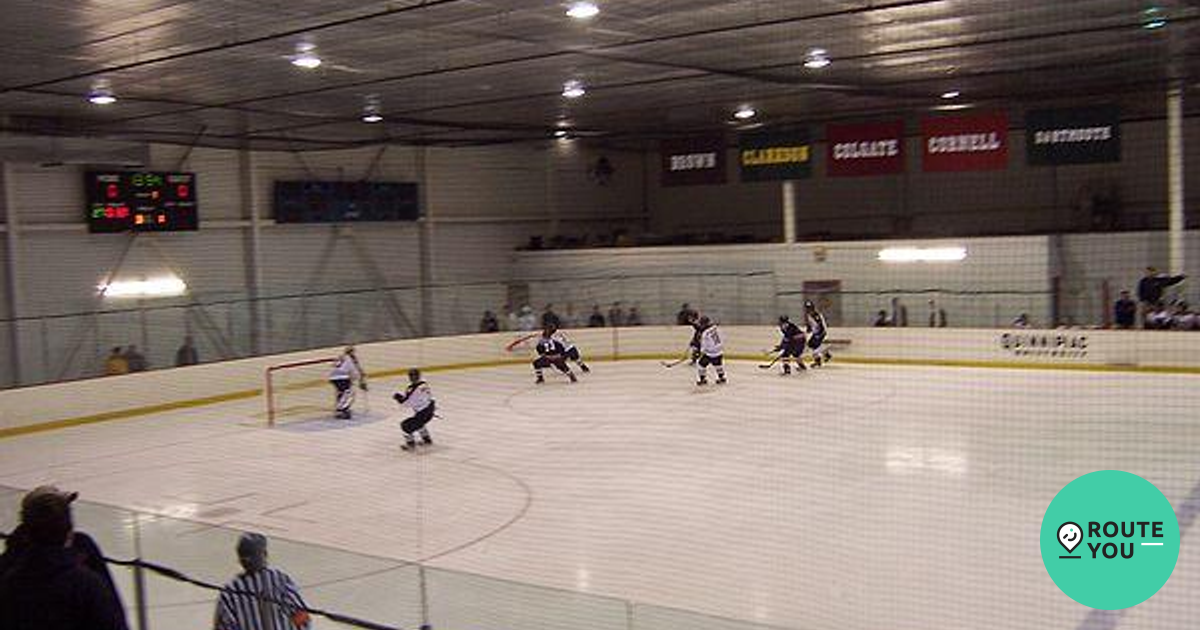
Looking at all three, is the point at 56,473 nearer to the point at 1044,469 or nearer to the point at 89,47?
the point at 89,47

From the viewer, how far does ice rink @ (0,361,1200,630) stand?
245 inches

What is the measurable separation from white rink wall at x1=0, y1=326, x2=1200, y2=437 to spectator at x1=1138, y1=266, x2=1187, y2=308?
1.05 m

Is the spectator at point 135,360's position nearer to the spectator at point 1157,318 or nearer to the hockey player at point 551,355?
the hockey player at point 551,355

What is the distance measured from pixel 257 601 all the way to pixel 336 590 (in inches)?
59.3

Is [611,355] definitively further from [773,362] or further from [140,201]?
[140,201]

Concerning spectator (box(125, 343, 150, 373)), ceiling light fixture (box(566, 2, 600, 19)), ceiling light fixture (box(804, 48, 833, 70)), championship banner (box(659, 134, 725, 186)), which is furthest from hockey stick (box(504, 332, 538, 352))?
ceiling light fixture (box(566, 2, 600, 19))

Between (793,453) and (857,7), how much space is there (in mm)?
4279

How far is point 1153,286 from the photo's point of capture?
15.8 metres

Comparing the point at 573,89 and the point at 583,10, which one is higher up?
the point at 573,89

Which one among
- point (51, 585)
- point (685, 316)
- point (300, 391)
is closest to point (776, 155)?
point (685, 316)

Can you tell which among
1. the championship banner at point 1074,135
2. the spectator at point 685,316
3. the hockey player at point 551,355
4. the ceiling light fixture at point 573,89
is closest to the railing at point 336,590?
the ceiling light fixture at point 573,89

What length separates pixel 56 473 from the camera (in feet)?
36.1

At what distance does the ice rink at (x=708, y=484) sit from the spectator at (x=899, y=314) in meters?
2.08

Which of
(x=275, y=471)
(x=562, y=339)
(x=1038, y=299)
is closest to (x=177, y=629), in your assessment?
(x=275, y=471)
